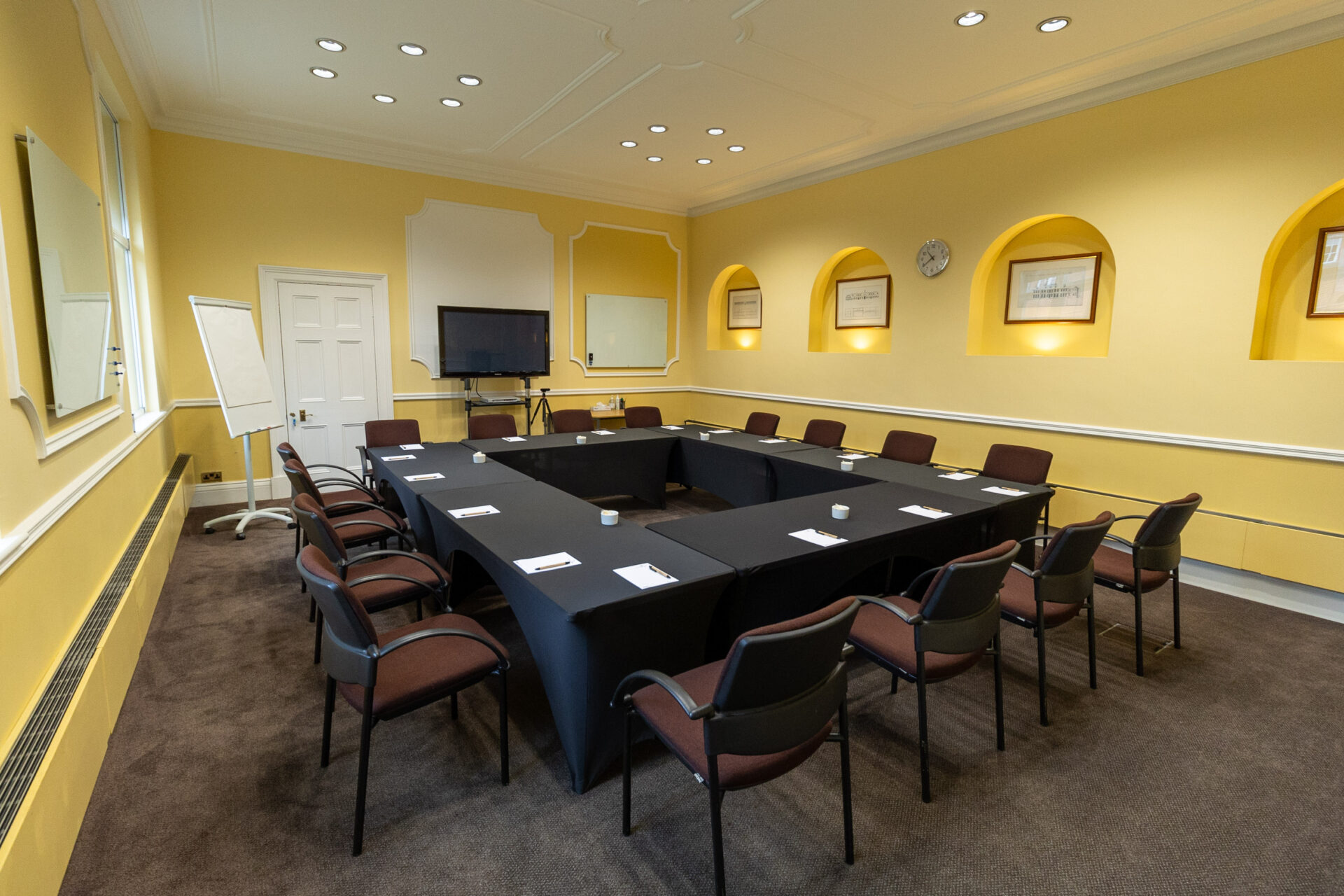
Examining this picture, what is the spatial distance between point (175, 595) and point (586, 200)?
17.3 feet

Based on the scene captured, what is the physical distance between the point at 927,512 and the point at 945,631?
1.12 meters

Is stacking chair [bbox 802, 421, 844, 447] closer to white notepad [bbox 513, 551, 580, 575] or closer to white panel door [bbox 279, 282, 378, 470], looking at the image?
white notepad [bbox 513, 551, 580, 575]

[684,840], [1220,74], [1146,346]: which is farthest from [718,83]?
[684,840]

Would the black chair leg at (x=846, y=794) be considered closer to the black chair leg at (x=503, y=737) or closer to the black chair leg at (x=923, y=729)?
the black chair leg at (x=923, y=729)

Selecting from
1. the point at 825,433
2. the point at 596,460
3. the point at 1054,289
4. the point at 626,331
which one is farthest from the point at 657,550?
the point at 626,331

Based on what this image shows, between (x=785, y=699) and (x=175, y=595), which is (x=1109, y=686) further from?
(x=175, y=595)

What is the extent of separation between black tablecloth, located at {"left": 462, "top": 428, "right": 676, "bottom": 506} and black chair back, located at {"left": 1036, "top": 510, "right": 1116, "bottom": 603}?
3.17m

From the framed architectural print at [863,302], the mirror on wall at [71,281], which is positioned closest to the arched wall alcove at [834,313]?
the framed architectural print at [863,302]

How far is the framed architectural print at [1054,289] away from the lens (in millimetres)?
4633

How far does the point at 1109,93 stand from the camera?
13.5 feet

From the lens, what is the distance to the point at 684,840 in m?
1.88

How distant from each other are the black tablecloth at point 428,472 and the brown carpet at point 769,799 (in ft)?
2.77

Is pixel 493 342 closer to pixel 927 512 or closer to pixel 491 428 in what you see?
pixel 491 428

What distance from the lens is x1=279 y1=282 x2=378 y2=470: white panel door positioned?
5664 millimetres
